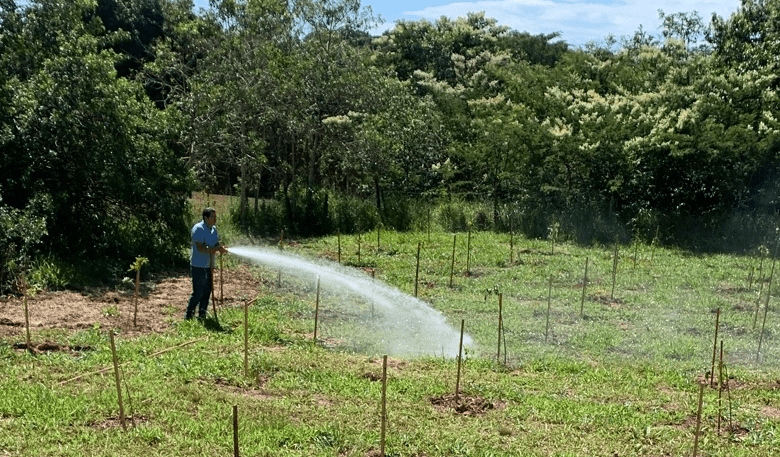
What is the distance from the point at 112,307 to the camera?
10.6m

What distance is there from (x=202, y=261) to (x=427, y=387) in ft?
12.2

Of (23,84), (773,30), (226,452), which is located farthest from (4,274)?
(773,30)

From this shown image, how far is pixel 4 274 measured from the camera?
10.9 meters

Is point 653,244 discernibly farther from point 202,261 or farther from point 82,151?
point 82,151

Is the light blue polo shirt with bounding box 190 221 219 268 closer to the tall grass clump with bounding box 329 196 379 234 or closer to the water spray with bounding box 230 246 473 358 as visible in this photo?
the water spray with bounding box 230 246 473 358

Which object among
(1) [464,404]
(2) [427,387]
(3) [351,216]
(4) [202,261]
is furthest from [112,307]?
(3) [351,216]

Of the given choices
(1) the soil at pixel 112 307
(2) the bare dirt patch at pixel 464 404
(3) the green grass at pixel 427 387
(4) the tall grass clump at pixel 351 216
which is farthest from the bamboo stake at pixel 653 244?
(2) the bare dirt patch at pixel 464 404

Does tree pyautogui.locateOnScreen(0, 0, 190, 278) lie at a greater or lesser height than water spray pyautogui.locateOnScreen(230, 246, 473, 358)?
greater

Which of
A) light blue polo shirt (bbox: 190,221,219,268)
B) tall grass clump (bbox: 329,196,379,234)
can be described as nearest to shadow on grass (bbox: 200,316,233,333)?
light blue polo shirt (bbox: 190,221,219,268)

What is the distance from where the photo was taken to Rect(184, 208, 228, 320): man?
991 cm

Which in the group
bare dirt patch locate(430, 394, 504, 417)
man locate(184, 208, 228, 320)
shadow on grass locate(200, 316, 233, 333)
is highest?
man locate(184, 208, 228, 320)

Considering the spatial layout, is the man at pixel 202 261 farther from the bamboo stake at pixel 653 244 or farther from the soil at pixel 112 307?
the bamboo stake at pixel 653 244

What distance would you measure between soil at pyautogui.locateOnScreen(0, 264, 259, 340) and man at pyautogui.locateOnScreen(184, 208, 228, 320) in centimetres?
41

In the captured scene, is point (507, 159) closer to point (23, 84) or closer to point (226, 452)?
point (23, 84)
